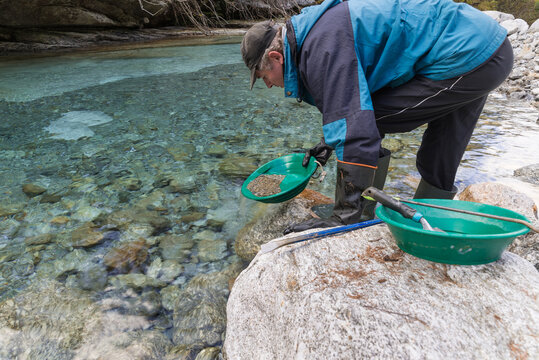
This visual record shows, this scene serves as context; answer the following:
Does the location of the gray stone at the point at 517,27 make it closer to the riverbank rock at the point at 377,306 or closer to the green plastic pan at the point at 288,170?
the green plastic pan at the point at 288,170

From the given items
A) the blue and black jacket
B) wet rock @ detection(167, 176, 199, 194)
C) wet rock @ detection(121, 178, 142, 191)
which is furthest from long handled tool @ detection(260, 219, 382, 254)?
wet rock @ detection(121, 178, 142, 191)

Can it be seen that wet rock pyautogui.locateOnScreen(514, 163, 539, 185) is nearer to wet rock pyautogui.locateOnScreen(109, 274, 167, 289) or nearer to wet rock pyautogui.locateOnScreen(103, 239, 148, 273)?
wet rock pyautogui.locateOnScreen(109, 274, 167, 289)

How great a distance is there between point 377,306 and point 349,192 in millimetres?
622

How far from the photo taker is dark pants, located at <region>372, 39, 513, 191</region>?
189cm

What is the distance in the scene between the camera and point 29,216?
9.91ft

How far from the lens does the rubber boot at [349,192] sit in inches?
68.1

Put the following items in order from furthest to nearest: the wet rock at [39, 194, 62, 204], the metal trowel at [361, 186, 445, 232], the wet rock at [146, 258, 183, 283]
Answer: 1. the wet rock at [39, 194, 62, 204]
2. the wet rock at [146, 258, 183, 283]
3. the metal trowel at [361, 186, 445, 232]

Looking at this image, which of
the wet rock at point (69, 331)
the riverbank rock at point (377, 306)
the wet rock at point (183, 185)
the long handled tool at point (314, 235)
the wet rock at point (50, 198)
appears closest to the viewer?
the riverbank rock at point (377, 306)

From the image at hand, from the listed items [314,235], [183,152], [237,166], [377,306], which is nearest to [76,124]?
[183,152]

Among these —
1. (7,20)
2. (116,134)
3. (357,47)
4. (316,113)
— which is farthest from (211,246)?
(7,20)

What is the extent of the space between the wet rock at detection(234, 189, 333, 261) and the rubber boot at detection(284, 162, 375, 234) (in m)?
0.63

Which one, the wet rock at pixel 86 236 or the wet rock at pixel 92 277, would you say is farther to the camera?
the wet rock at pixel 86 236

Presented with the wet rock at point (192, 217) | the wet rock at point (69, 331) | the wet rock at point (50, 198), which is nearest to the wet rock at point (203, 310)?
the wet rock at point (69, 331)

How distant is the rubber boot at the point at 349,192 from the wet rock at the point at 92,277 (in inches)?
58.5
